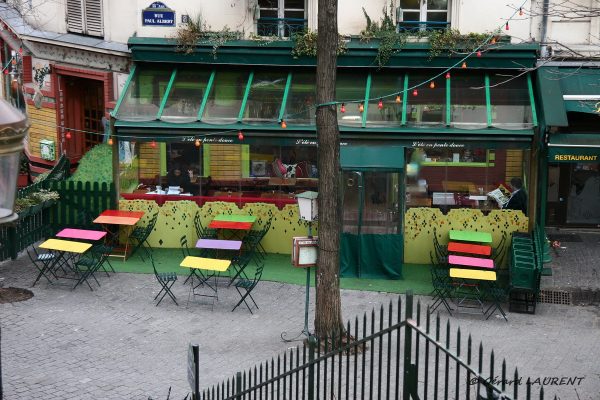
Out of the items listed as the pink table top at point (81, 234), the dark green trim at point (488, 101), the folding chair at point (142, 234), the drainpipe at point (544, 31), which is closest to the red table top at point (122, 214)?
the folding chair at point (142, 234)

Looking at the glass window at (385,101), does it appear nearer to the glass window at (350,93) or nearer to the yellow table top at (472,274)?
the glass window at (350,93)

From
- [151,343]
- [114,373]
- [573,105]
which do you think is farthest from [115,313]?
[573,105]

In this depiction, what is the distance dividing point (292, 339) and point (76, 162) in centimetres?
1032

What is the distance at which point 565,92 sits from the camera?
1652 centimetres

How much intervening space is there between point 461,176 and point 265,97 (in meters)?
4.18

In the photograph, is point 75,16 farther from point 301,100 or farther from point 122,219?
point 301,100

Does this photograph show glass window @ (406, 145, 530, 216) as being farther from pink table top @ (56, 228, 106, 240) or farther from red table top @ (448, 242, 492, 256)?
pink table top @ (56, 228, 106, 240)

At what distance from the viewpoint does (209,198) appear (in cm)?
1773

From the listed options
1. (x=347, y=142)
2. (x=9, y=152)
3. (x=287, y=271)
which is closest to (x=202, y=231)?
(x=287, y=271)

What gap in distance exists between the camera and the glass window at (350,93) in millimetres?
17008

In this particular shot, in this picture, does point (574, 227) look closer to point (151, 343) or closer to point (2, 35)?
point (151, 343)

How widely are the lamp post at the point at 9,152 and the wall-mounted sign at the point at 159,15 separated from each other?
46.0 feet

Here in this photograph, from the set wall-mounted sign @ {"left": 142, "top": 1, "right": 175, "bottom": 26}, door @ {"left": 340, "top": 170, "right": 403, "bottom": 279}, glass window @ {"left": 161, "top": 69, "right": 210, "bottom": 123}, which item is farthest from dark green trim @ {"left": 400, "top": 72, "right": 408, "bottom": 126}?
wall-mounted sign @ {"left": 142, "top": 1, "right": 175, "bottom": 26}

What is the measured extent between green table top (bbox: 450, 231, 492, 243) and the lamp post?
12.3m
